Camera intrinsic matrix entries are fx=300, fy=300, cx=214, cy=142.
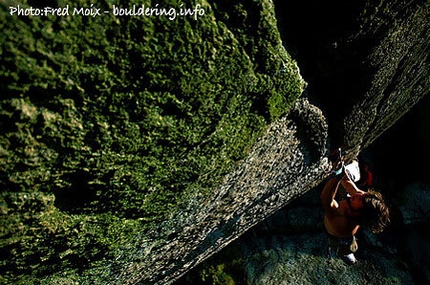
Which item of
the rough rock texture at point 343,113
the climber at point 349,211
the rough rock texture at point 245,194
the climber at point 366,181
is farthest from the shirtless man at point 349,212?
the climber at point 366,181

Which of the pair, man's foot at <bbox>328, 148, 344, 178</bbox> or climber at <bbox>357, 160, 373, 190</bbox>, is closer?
man's foot at <bbox>328, 148, 344, 178</bbox>

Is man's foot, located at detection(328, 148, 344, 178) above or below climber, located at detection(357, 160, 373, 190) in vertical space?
above

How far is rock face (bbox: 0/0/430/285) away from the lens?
1.08 m

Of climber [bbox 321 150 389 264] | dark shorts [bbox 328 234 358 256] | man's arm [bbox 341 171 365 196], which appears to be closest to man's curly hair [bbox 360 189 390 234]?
climber [bbox 321 150 389 264]

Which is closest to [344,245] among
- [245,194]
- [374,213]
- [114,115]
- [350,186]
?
[350,186]

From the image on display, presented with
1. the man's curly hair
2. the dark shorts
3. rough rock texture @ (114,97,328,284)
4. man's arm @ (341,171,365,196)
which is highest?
rough rock texture @ (114,97,328,284)

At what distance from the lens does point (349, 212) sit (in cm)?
334

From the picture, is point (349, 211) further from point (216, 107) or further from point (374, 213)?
point (216, 107)

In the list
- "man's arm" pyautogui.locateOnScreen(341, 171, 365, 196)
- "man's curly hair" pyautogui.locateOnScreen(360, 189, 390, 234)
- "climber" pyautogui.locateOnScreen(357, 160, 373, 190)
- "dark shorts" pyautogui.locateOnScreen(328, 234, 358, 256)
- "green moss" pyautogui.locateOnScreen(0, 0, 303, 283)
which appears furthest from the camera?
"climber" pyautogui.locateOnScreen(357, 160, 373, 190)

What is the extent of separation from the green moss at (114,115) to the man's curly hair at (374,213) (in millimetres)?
1740

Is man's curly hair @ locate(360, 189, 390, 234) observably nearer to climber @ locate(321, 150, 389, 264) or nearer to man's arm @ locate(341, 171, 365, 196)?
climber @ locate(321, 150, 389, 264)

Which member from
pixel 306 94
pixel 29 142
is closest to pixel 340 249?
pixel 306 94

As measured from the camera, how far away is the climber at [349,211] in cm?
293

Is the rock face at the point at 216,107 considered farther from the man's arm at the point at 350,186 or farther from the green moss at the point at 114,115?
the man's arm at the point at 350,186
